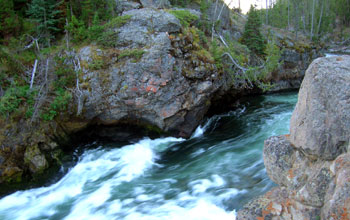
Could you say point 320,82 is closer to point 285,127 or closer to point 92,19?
point 285,127

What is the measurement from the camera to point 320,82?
3.92 meters

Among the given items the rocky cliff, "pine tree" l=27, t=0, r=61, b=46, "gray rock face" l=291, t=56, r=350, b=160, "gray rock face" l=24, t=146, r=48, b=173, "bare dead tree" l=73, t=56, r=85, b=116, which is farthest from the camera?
"pine tree" l=27, t=0, r=61, b=46

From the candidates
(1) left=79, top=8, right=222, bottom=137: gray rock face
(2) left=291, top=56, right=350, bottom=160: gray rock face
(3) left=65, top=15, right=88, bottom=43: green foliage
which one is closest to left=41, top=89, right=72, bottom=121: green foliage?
(1) left=79, top=8, right=222, bottom=137: gray rock face

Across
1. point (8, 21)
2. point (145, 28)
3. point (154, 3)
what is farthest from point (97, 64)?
point (154, 3)

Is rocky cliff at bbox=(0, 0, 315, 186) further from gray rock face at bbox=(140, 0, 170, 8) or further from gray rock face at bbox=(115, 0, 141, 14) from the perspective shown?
gray rock face at bbox=(140, 0, 170, 8)

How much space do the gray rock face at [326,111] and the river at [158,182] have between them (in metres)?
2.62

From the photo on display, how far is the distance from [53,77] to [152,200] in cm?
626

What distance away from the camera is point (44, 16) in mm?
10727

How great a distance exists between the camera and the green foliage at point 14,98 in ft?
26.1

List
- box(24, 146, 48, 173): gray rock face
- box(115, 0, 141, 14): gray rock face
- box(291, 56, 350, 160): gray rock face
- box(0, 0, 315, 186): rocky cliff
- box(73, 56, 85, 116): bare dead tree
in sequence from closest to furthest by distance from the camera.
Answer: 1. box(291, 56, 350, 160): gray rock face
2. box(24, 146, 48, 173): gray rock face
3. box(73, 56, 85, 116): bare dead tree
4. box(0, 0, 315, 186): rocky cliff
5. box(115, 0, 141, 14): gray rock face

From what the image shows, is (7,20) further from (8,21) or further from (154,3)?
(154,3)

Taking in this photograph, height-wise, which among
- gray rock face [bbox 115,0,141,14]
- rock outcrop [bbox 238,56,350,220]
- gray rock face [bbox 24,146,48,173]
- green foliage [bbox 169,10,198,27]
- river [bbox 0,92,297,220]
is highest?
A: gray rock face [bbox 115,0,141,14]

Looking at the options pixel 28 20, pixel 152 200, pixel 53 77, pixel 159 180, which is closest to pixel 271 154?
pixel 152 200

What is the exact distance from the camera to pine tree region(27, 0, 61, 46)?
10.6 meters
